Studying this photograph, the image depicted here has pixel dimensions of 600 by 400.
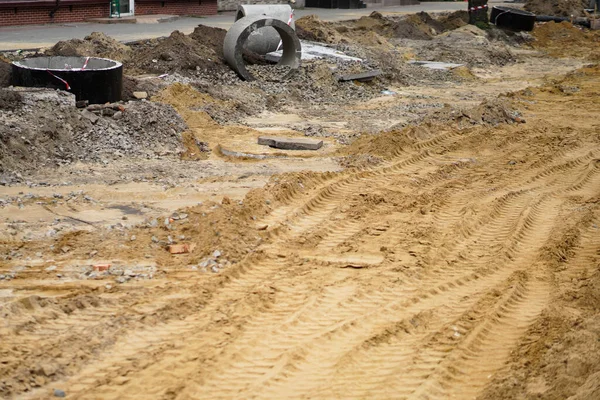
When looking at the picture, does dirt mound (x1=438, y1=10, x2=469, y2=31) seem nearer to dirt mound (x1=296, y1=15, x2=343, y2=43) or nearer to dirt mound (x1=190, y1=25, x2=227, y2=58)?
dirt mound (x1=296, y1=15, x2=343, y2=43)

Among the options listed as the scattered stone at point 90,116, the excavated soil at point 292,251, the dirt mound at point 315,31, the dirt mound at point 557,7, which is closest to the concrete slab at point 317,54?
the dirt mound at point 315,31

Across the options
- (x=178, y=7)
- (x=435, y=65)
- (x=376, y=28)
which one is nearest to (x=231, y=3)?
(x=178, y=7)

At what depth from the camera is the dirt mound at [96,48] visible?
1719 cm

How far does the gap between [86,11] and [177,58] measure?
9.63 meters

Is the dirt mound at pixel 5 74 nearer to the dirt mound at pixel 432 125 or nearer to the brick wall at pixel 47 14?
the dirt mound at pixel 432 125

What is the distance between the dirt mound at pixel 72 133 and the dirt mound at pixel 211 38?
20.1 feet

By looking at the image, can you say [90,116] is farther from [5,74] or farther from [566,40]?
[566,40]

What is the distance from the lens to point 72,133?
1252cm

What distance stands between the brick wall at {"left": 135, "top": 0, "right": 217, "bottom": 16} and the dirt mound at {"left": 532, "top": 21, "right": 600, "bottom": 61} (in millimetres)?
11374

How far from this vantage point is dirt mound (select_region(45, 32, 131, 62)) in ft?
56.4

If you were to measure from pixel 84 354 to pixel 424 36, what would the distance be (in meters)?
24.3

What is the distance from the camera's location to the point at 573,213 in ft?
34.9

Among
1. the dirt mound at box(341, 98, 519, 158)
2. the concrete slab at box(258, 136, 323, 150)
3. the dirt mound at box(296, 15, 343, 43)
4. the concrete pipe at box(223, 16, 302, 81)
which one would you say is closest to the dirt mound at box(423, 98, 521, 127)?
the dirt mound at box(341, 98, 519, 158)

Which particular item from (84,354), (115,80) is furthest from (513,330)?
(115,80)
